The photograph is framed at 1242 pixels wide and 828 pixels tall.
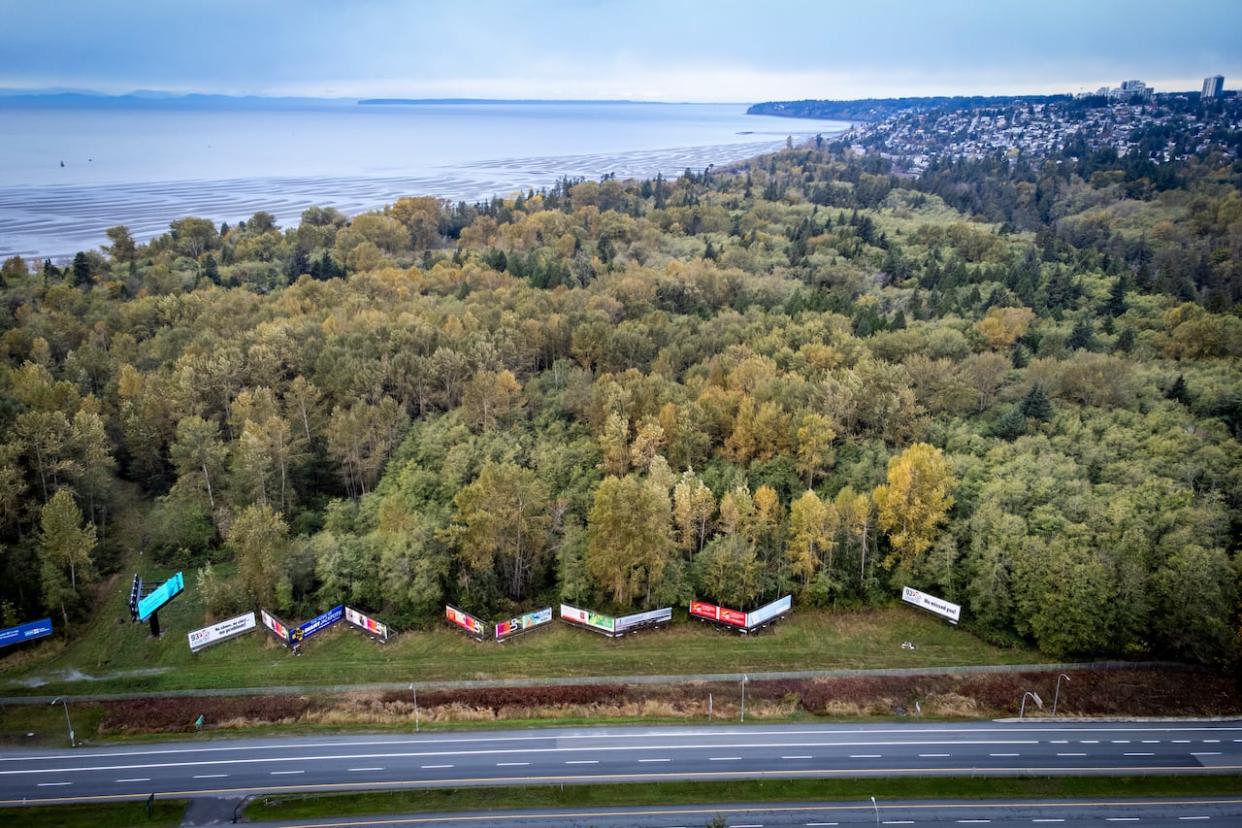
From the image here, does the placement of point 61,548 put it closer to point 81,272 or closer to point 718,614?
point 718,614

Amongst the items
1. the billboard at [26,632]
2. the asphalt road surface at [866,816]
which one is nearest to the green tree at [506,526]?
the asphalt road surface at [866,816]

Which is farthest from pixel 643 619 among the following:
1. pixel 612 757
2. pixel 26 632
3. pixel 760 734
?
pixel 26 632

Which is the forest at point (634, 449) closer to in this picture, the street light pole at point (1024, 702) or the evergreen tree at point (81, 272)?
the street light pole at point (1024, 702)

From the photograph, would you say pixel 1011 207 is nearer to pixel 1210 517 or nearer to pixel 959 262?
pixel 959 262

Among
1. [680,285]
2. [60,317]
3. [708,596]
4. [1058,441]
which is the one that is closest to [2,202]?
[60,317]

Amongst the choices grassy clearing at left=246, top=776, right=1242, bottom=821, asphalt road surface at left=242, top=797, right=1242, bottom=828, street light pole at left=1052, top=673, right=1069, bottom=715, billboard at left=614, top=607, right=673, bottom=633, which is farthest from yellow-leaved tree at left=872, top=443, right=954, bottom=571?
asphalt road surface at left=242, top=797, right=1242, bottom=828
